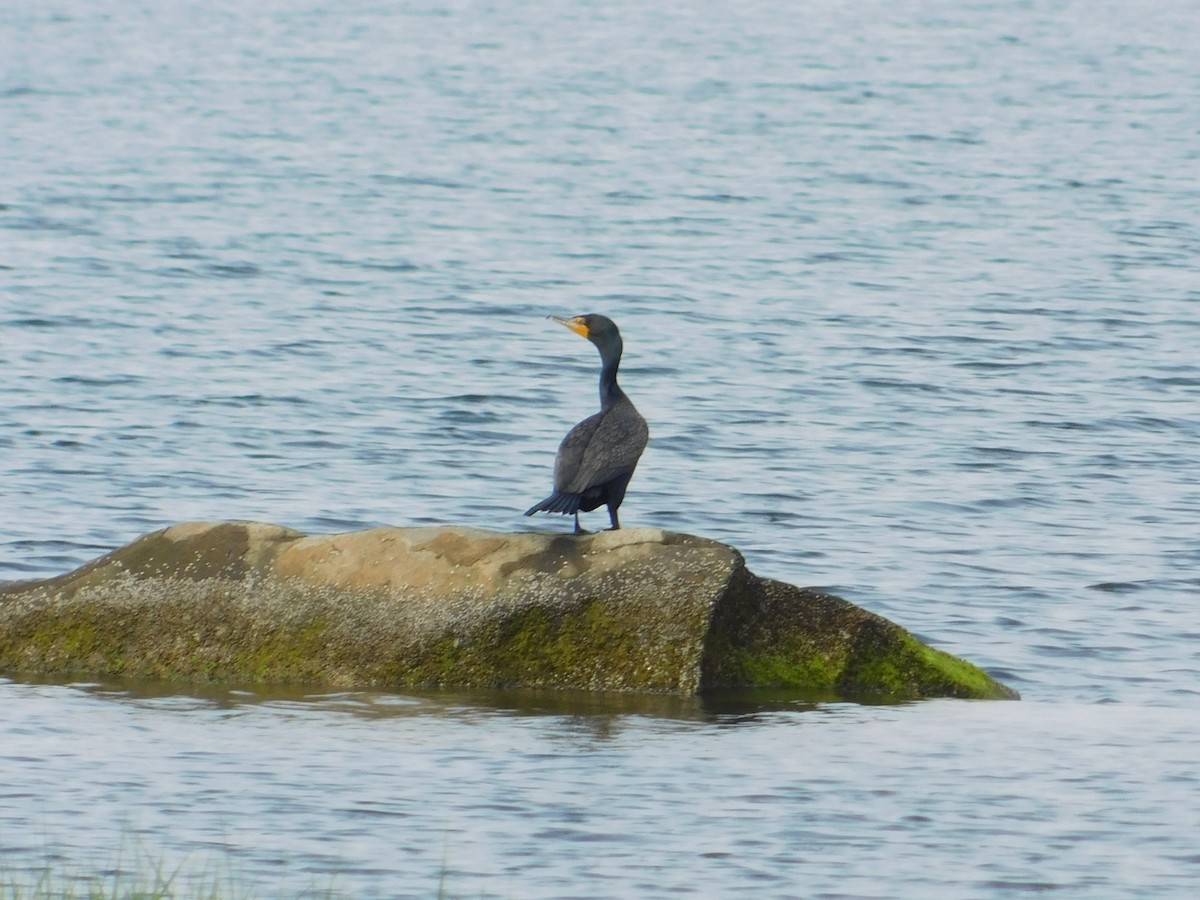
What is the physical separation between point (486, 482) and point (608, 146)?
83.8 ft

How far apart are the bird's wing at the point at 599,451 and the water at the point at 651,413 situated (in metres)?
1.15

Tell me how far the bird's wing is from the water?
115cm

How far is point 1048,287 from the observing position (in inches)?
1030

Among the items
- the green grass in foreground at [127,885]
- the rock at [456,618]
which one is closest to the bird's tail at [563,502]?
the rock at [456,618]

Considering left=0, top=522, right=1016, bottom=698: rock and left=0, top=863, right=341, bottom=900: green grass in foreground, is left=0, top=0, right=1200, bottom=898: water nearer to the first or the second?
left=0, top=863, right=341, bottom=900: green grass in foreground

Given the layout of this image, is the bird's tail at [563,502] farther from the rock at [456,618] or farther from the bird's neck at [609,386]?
Answer: the bird's neck at [609,386]

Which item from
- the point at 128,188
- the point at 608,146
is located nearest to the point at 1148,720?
the point at 128,188

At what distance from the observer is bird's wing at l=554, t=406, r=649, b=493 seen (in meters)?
10.3

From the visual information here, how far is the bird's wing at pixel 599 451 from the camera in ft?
33.7

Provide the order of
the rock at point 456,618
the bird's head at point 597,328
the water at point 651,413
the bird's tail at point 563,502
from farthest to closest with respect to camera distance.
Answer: the bird's head at point 597,328
the bird's tail at point 563,502
the rock at point 456,618
the water at point 651,413

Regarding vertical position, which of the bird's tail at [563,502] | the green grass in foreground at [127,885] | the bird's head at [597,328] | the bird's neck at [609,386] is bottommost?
the green grass in foreground at [127,885]

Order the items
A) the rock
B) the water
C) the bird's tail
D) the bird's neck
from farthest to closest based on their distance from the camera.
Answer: the bird's neck < the bird's tail < the rock < the water

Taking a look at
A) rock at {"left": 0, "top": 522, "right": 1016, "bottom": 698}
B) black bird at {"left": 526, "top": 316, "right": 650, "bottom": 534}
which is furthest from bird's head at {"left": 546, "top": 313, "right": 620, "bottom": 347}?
rock at {"left": 0, "top": 522, "right": 1016, "bottom": 698}

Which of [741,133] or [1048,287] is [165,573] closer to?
[1048,287]
